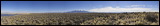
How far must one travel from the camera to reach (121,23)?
14672 millimetres

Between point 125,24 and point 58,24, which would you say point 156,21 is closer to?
point 125,24

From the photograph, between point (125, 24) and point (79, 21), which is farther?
point (79, 21)

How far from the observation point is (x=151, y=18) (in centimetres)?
1562

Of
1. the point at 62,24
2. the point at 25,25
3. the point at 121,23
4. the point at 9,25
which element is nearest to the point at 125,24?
the point at 121,23

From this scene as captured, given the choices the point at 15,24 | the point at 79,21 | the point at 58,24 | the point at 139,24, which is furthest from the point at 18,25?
the point at 139,24

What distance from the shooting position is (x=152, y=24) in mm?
13820

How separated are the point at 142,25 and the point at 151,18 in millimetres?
1894

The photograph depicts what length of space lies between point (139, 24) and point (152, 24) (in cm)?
84

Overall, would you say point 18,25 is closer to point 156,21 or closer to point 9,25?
point 9,25

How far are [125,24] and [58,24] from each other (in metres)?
4.50

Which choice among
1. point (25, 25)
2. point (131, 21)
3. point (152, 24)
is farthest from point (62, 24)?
→ point (152, 24)

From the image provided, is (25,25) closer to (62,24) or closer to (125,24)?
(62,24)

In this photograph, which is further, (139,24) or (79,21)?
(79,21)

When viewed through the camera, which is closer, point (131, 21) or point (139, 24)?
point (139, 24)
